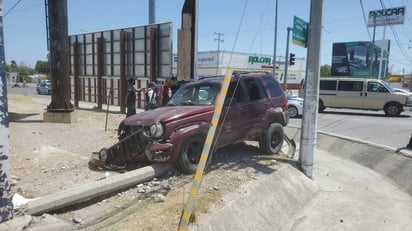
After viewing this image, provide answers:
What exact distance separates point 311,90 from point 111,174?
4258 millimetres

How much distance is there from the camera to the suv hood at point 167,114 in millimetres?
6223

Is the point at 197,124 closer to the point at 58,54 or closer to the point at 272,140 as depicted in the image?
the point at 272,140

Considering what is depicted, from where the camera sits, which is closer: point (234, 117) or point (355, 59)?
point (234, 117)

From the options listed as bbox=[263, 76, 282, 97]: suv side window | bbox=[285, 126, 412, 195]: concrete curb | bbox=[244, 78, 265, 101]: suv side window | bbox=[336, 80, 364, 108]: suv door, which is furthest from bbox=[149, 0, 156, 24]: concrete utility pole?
bbox=[244, 78, 265, 101]: suv side window

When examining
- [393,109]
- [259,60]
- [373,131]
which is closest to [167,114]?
[373,131]

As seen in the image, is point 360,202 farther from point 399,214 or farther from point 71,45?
point 71,45

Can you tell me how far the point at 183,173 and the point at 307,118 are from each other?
9.63 ft

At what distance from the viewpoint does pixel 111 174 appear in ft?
20.5

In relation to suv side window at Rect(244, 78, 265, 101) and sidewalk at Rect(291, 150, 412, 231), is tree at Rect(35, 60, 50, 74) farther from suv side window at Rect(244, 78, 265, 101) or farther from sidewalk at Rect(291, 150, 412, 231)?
sidewalk at Rect(291, 150, 412, 231)

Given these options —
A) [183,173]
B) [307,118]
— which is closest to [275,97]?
[307,118]

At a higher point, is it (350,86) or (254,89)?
(254,89)

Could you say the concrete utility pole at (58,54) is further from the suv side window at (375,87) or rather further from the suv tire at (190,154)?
the suv side window at (375,87)

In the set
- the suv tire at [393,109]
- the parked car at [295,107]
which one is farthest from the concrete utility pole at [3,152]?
the suv tire at [393,109]

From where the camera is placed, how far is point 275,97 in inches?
333
